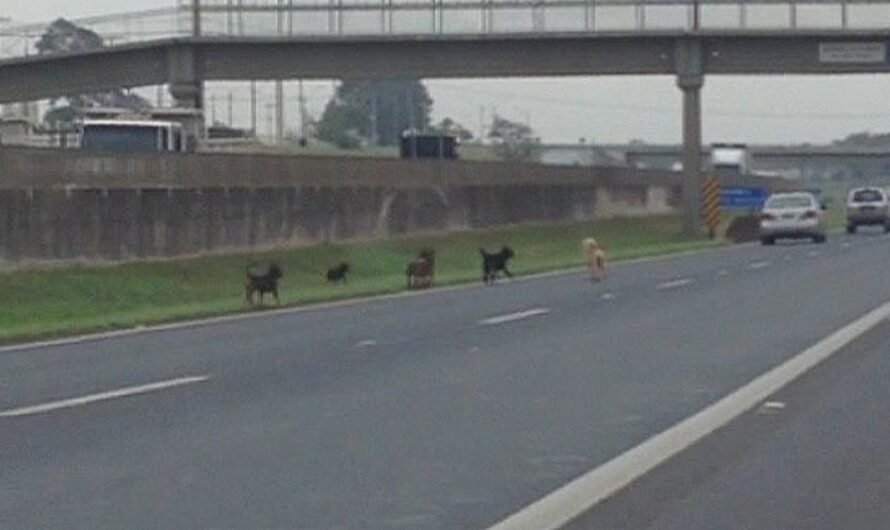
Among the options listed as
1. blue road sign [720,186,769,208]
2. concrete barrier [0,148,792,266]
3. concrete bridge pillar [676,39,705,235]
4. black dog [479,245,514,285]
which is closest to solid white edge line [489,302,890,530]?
black dog [479,245,514,285]

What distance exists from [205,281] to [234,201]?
5843 mm

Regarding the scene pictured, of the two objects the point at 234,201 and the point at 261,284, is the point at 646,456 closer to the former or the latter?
the point at 261,284

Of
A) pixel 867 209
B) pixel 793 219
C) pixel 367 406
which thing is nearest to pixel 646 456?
pixel 367 406

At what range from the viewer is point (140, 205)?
154ft

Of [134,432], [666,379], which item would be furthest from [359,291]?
[134,432]

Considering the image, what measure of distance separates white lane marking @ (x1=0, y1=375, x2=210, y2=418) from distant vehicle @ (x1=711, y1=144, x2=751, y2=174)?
100m

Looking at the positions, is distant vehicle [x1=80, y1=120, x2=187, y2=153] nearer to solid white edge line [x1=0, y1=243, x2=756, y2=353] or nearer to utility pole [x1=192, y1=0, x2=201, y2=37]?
utility pole [x1=192, y1=0, x2=201, y2=37]

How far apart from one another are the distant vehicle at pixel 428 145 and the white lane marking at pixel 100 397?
66481 millimetres

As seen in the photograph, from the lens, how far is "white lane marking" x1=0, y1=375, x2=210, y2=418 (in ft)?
59.9

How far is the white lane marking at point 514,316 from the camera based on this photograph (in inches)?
1193

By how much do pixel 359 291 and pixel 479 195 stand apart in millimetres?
29615

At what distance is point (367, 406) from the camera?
18.6 m

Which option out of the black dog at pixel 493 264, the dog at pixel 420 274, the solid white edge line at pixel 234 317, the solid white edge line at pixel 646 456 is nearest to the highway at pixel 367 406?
the solid white edge line at pixel 646 456

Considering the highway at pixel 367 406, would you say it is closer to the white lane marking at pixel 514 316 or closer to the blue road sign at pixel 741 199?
the white lane marking at pixel 514 316
